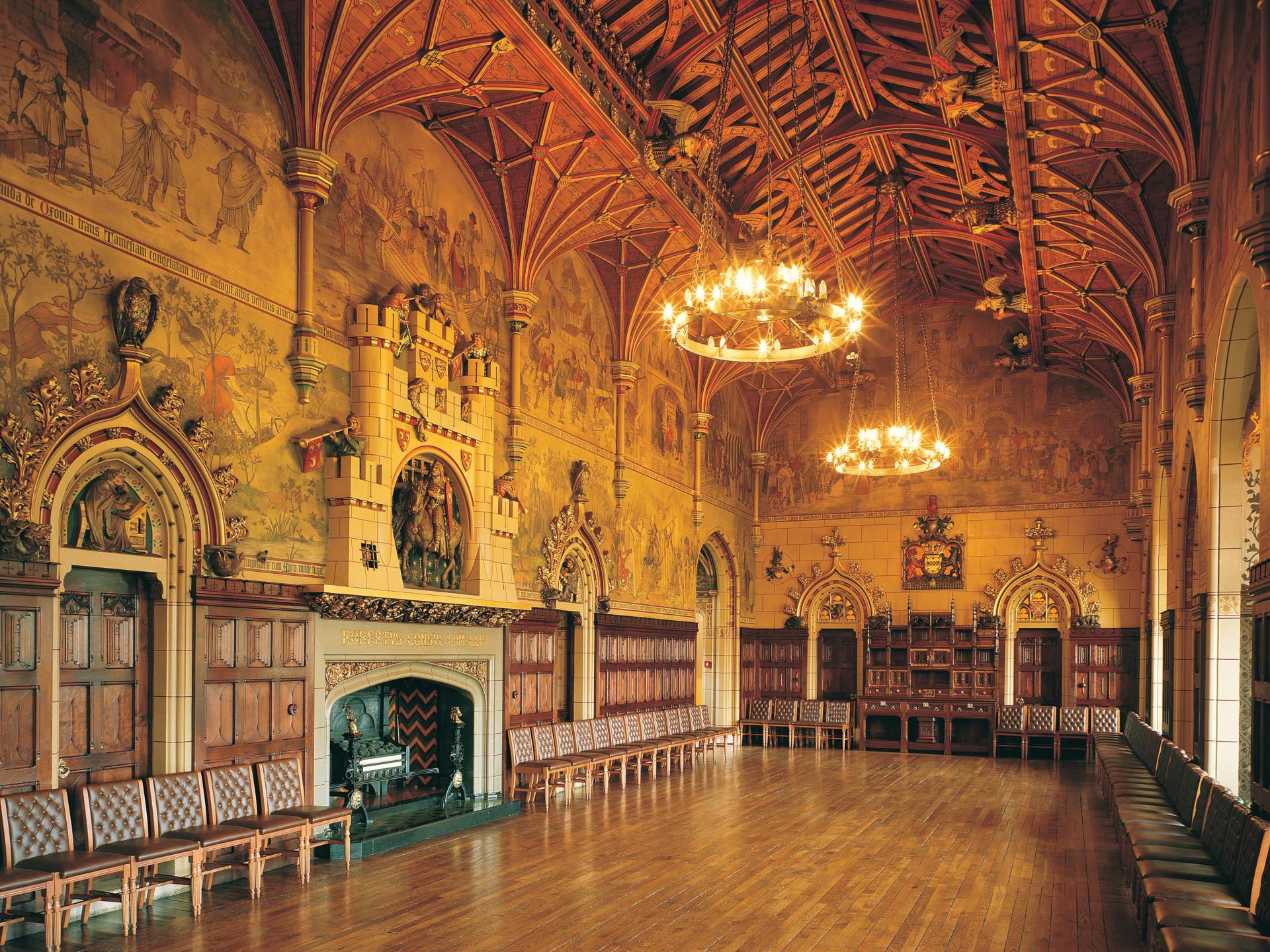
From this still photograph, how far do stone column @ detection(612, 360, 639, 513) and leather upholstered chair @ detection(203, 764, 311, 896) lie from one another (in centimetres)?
894

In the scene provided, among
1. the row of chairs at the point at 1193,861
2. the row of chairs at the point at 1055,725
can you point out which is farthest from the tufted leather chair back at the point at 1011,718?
the row of chairs at the point at 1193,861

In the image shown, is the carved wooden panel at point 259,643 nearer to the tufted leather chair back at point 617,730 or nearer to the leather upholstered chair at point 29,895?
the leather upholstered chair at point 29,895

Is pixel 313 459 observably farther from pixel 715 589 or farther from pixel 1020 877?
pixel 715 589

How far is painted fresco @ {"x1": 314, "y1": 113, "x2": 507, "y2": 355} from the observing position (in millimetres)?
10805

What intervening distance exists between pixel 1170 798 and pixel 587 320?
413 inches

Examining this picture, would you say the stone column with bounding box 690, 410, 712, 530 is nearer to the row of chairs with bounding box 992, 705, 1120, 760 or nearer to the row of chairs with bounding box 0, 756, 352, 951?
the row of chairs with bounding box 992, 705, 1120, 760

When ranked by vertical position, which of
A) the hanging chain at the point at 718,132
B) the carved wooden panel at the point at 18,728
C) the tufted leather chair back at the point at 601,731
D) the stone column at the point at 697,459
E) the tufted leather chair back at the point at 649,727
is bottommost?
the tufted leather chair back at the point at 649,727

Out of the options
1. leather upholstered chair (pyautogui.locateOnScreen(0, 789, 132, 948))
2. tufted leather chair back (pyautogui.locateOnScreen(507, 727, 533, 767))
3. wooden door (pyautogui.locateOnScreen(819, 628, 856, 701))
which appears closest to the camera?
leather upholstered chair (pyautogui.locateOnScreen(0, 789, 132, 948))

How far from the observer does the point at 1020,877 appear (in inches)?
373

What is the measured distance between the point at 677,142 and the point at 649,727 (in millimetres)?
9524

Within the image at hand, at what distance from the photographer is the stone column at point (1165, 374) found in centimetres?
1313

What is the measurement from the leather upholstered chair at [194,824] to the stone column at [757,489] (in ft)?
55.9

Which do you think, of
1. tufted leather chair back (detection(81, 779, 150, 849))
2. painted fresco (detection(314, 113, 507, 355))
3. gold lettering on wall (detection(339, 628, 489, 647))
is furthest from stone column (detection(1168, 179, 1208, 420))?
tufted leather chair back (detection(81, 779, 150, 849))

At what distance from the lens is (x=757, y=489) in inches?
973
